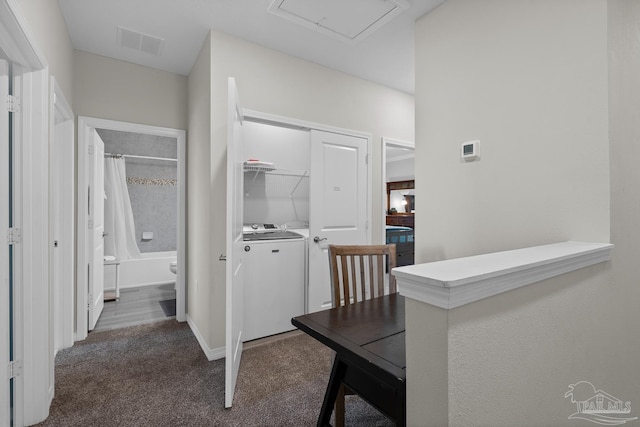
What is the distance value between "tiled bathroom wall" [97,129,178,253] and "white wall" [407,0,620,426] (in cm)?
415

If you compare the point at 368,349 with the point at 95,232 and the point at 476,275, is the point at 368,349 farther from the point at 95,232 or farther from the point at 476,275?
the point at 95,232

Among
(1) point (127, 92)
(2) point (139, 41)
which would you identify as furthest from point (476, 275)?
(1) point (127, 92)

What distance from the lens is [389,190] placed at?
7.41m

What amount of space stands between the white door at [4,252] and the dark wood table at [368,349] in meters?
1.50

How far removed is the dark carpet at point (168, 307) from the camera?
356 cm

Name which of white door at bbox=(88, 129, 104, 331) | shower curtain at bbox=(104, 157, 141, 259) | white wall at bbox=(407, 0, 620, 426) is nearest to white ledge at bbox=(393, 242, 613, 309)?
white wall at bbox=(407, 0, 620, 426)

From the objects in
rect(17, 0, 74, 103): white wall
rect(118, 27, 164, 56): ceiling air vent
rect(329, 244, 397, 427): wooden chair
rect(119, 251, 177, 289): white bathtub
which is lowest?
rect(119, 251, 177, 289): white bathtub

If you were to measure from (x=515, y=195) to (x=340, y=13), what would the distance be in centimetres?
173

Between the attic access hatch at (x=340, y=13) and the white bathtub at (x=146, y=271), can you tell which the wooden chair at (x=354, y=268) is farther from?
the white bathtub at (x=146, y=271)

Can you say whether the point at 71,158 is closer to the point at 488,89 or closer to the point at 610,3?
the point at 488,89

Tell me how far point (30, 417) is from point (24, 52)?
192 centimetres

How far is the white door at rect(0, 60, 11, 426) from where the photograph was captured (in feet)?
5.13

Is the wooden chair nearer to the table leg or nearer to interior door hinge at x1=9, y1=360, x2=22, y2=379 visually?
the table leg

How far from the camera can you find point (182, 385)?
6.91 ft
